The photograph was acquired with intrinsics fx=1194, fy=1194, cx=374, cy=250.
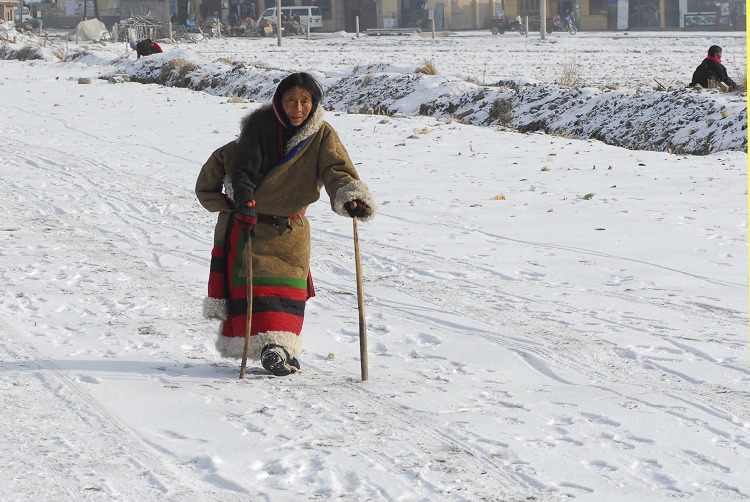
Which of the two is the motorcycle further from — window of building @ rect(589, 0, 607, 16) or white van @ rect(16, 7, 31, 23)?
white van @ rect(16, 7, 31, 23)

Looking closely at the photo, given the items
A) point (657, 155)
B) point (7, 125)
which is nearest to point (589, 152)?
point (657, 155)

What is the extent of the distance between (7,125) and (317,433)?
1332 centimetres

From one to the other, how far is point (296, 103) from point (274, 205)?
47 cm

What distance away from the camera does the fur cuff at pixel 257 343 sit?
5285 mm

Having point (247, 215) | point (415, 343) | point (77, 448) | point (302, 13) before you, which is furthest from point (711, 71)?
point (302, 13)

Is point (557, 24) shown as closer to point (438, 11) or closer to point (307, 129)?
point (438, 11)

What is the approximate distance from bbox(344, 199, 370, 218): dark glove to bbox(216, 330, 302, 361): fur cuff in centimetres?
65

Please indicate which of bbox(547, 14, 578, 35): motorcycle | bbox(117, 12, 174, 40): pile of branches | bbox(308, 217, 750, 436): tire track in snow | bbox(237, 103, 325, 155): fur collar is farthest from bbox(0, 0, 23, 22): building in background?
bbox(237, 103, 325, 155): fur collar

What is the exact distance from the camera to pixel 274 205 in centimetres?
523

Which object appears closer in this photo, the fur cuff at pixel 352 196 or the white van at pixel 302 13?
the fur cuff at pixel 352 196

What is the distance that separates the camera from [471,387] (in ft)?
16.8

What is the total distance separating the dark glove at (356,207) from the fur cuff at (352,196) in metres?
0.01

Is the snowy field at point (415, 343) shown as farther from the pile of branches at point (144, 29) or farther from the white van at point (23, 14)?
the white van at point (23, 14)

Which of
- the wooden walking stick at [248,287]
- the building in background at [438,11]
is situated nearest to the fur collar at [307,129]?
the wooden walking stick at [248,287]
